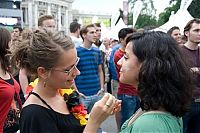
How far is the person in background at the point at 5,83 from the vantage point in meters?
2.82

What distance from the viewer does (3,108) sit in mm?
2820

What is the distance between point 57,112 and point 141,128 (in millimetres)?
607

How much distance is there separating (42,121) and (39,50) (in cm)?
39

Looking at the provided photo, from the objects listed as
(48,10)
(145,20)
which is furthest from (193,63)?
(48,10)

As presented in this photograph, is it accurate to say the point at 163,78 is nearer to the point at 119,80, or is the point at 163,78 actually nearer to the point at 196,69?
the point at 119,80

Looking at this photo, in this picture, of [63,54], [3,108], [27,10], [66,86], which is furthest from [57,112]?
[27,10]

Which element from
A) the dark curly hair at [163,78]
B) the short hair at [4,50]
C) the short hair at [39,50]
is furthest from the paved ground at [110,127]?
the dark curly hair at [163,78]

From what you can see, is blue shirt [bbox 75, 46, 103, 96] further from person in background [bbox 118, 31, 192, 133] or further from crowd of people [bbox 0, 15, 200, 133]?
person in background [bbox 118, 31, 192, 133]

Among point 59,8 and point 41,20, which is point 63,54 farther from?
point 59,8

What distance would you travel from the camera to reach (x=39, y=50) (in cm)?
199

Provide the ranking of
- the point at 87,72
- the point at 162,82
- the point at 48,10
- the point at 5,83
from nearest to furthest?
the point at 162,82, the point at 5,83, the point at 87,72, the point at 48,10

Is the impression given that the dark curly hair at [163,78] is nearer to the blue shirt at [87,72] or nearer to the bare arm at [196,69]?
the bare arm at [196,69]

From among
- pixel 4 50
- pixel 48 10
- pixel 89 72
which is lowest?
pixel 89 72

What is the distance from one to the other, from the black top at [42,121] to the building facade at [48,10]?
6297 cm
